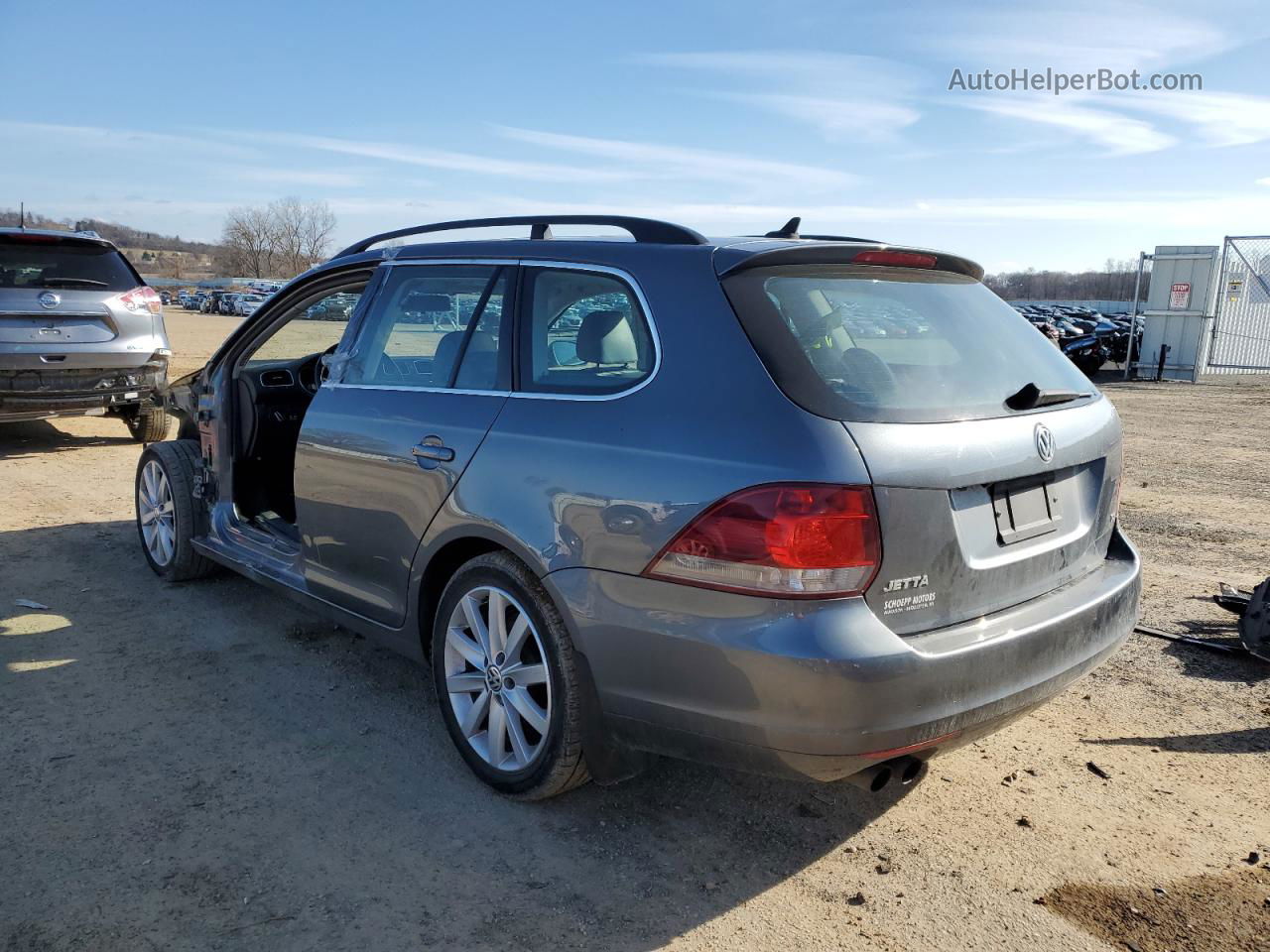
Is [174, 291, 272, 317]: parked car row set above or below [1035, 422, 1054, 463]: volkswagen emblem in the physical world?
below

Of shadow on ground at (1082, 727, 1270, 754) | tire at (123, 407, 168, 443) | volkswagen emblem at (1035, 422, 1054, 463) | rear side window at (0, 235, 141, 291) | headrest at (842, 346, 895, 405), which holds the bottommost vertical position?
shadow on ground at (1082, 727, 1270, 754)

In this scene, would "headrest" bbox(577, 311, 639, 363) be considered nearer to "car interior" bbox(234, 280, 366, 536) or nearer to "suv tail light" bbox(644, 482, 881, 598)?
"suv tail light" bbox(644, 482, 881, 598)

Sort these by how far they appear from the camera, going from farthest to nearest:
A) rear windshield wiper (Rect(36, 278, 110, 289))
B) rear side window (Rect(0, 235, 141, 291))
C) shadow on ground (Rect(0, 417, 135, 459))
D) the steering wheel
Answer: shadow on ground (Rect(0, 417, 135, 459)) < rear windshield wiper (Rect(36, 278, 110, 289)) < rear side window (Rect(0, 235, 141, 291)) < the steering wheel

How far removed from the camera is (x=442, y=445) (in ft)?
11.0

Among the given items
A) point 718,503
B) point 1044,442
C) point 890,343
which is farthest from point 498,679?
point 1044,442

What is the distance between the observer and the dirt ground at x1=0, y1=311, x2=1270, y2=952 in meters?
2.64

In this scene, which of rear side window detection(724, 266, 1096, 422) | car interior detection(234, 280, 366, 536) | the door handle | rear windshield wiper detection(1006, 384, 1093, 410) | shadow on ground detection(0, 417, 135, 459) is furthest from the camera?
shadow on ground detection(0, 417, 135, 459)

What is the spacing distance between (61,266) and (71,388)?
1.05 meters

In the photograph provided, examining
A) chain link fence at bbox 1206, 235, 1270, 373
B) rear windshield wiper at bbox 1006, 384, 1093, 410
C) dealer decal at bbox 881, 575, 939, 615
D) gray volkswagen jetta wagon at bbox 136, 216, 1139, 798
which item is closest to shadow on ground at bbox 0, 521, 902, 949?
gray volkswagen jetta wagon at bbox 136, 216, 1139, 798

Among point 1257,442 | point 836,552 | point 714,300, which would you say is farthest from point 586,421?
point 1257,442

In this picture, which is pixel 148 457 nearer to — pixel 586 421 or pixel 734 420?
pixel 586 421

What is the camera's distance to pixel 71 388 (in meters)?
8.59

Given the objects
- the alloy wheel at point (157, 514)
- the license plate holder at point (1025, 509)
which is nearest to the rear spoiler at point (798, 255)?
the license plate holder at point (1025, 509)

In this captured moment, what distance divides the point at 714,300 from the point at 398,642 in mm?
1807
